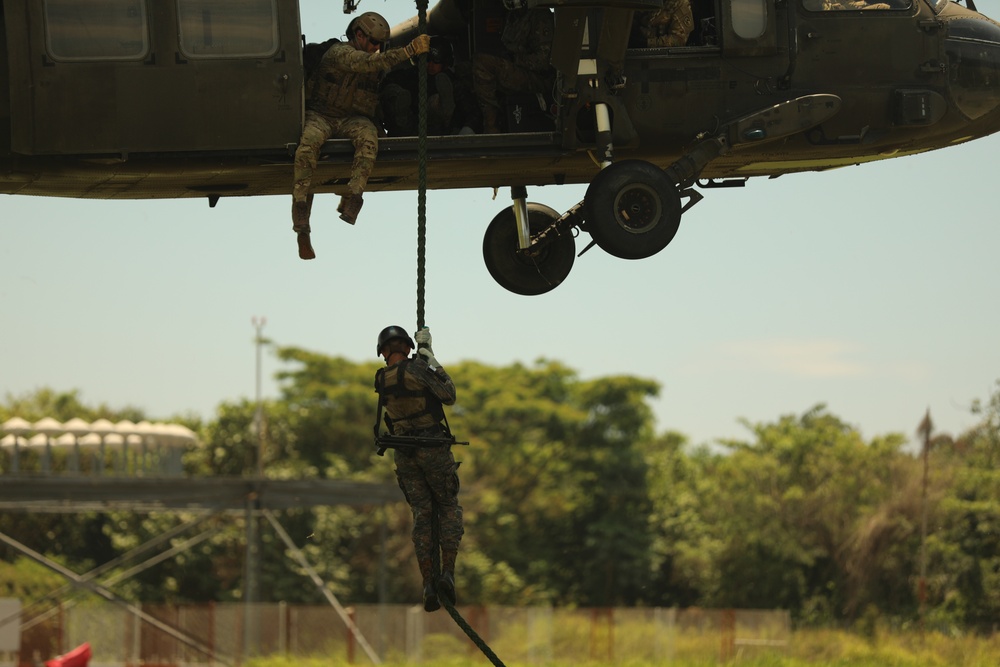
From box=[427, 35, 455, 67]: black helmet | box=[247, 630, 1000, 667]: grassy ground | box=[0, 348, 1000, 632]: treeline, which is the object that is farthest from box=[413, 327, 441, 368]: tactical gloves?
box=[0, 348, 1000, 632]: treeline

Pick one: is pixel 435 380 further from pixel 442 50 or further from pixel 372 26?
pixel 442 50

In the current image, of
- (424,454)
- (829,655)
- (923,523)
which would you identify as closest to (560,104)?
(424,454)

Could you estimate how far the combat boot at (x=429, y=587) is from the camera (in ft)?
34.4

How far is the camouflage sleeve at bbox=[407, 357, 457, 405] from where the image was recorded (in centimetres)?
1045

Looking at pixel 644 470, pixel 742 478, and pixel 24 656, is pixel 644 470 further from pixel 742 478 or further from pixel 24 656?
pixel 24 656

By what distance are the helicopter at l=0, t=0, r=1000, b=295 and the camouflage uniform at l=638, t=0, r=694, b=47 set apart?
136 millimetres

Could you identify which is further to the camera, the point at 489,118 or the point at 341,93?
the point at 489,118

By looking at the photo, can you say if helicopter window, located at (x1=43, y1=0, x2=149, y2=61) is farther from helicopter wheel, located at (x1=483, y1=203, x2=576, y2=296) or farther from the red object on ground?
the red object on ground

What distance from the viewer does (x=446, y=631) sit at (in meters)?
42.4

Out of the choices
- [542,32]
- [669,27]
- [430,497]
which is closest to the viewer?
[430,497]

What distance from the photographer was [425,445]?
10.5 meters

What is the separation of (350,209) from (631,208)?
2.17 meters

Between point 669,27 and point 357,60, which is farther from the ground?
point 669,27

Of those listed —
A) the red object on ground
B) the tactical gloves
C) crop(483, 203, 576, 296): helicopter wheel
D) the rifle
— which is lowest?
the red object on ground
